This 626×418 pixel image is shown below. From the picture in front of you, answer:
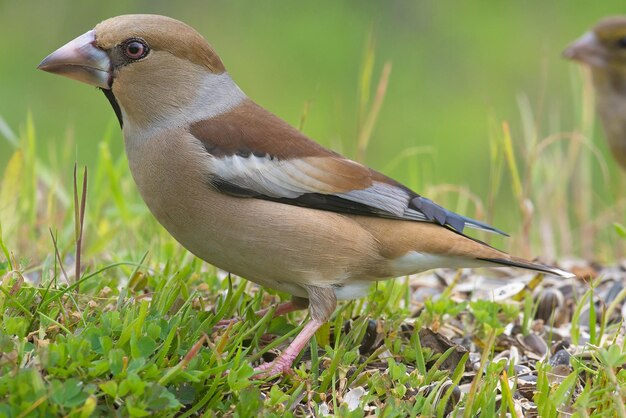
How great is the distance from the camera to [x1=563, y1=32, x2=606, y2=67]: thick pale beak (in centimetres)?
786

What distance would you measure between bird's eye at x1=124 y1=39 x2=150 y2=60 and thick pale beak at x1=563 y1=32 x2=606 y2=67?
15.4 ft

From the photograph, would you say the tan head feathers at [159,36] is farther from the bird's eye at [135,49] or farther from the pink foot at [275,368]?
the pink foot at [275,368]

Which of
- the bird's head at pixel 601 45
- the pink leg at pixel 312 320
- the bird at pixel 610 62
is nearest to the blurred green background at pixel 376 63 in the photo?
the bird at pixel 610 62

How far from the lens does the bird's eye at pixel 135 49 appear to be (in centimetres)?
404

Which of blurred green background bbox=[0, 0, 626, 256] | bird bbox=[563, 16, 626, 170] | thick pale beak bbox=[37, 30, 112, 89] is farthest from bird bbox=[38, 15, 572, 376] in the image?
blurred green background bbox=[0, 0, 626, 256]

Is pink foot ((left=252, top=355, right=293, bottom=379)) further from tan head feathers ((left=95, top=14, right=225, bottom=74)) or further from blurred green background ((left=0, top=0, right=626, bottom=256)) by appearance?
blurred green background ((left=0, top=0, right=626, bottom=256))

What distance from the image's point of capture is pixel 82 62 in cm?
398

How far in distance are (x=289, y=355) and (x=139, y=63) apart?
1.35 metres

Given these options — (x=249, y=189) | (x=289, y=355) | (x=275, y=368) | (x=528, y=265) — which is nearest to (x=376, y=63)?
(x=528, y=265)

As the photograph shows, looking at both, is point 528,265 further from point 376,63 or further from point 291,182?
point 376,63

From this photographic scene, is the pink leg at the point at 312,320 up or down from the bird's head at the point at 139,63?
down

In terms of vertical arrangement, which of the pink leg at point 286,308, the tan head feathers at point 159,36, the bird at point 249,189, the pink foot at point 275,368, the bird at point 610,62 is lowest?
the pink foot at point 275,368

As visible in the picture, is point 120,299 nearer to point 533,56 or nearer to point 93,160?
point 93,160

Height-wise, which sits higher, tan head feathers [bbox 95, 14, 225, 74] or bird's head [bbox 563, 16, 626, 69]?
bird's head [bbox 563, 16, 626, 69]
